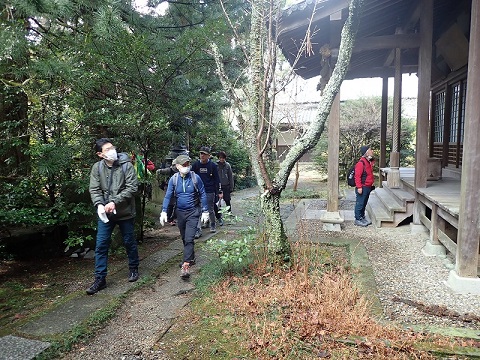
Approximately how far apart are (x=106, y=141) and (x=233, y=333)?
9.02 feet

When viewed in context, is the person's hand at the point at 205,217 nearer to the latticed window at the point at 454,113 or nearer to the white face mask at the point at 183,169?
the white face mask at the point at 183,169

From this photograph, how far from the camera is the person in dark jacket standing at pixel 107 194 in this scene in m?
4.05

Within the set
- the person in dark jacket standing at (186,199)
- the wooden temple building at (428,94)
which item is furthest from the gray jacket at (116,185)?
the wooden temple building at (428,94)

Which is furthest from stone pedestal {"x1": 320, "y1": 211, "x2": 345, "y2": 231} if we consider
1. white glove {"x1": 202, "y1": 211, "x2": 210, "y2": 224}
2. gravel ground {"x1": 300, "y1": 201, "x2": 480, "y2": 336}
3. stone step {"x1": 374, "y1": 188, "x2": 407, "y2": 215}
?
white glove {"x1": 202, "y1": 211, "x2": 210, "y2": 224}

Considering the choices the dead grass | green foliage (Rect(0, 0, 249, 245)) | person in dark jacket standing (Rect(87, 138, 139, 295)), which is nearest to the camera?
the dead grass

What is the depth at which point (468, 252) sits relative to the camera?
3.70m

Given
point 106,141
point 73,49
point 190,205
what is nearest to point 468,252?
point 190,205

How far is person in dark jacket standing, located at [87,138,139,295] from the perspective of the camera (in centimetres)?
405

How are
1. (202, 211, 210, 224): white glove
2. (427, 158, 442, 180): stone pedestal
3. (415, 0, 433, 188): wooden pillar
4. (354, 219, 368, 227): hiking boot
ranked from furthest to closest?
(427, 158, 442, 180): stone pedestal, (354, 219, 368, 227): hiking boot, (415, 0, 433, 188): wooden pillar, (202, 211, 210, 224): white glove

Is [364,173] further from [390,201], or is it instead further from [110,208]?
[110,208]

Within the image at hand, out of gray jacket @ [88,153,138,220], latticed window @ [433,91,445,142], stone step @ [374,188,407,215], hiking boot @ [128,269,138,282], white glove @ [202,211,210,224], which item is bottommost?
hiking boot @ [128,269,138,282]

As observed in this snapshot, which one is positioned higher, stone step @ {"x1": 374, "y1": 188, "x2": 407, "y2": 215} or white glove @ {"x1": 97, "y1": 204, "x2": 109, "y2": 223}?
white glove @ {"x1": 97, "y1": 204, "x2": 109, "y2": 223}

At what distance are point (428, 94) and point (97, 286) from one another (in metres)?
6.11

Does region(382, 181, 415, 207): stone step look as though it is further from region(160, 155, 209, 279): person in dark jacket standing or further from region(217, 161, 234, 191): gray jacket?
region(160, 155, 209, 279): person in dark jacket standing
